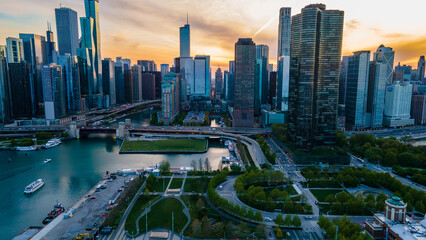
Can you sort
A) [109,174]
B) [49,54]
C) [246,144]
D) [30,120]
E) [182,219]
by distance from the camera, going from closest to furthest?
[182,219] < [109,174] < [246,144] < [30,120] < [49,54]

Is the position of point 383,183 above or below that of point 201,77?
below

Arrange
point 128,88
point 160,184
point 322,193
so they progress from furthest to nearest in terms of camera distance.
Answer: point 128,88 → point 160,184 → point 322,193

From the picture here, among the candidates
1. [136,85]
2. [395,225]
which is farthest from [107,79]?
[395,225]

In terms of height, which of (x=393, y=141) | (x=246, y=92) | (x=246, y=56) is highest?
(x=246, y=56)

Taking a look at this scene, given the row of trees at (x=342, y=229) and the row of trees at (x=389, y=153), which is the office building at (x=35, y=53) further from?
the row of trees at (x=342, y=229)

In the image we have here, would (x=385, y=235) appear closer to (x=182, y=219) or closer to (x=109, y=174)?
(x=182, y=219)

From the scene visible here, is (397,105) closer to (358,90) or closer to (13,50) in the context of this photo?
(358,90)

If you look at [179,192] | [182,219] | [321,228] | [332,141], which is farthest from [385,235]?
[332,141]

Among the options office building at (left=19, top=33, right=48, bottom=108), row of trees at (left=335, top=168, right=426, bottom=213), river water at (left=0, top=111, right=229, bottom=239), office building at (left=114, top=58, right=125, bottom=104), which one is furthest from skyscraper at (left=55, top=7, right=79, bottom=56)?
row of trees at (left=335, top=168, right=426, bottom=213)
